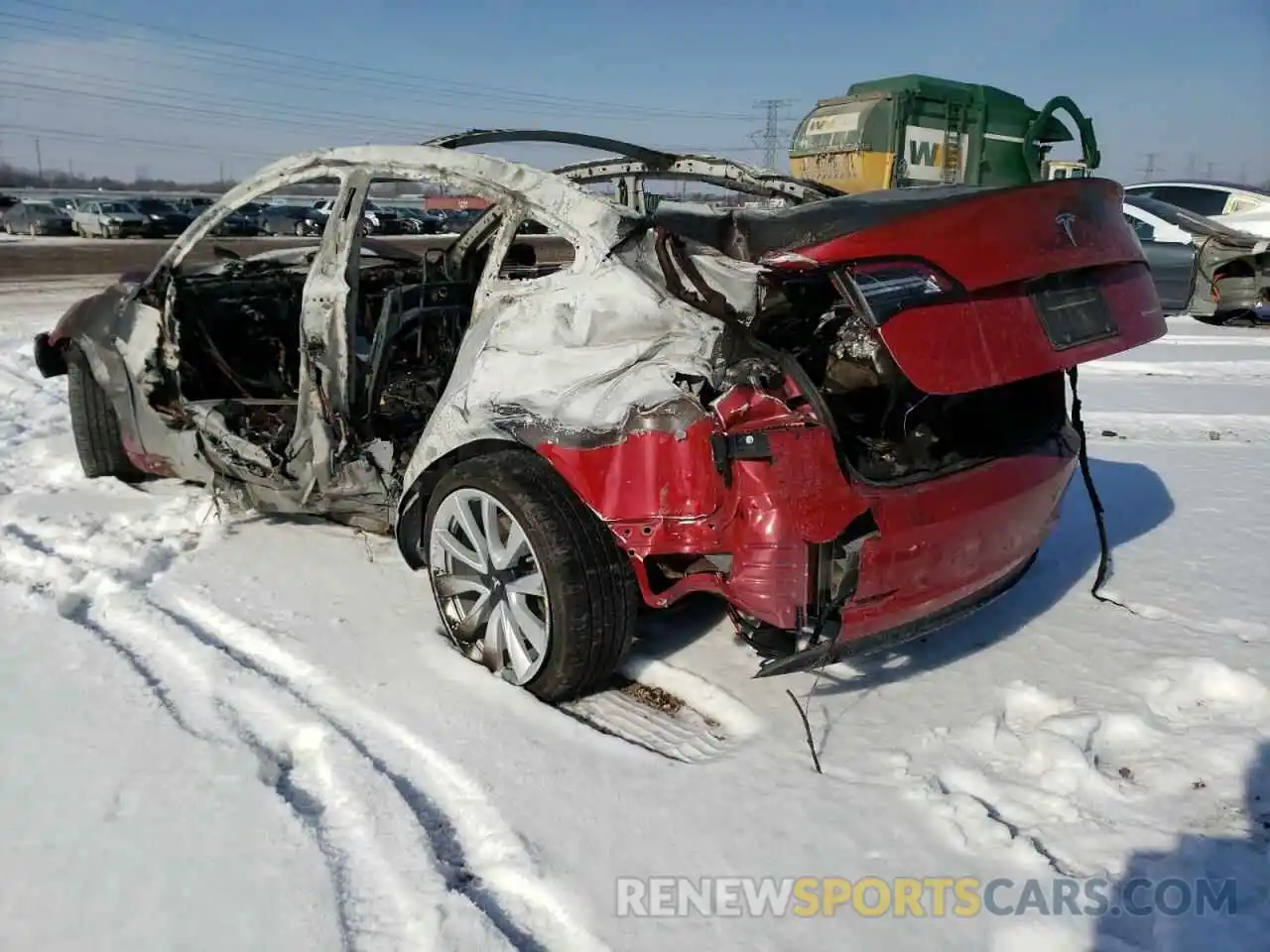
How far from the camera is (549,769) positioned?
262 cm

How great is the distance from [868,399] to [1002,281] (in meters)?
0.56

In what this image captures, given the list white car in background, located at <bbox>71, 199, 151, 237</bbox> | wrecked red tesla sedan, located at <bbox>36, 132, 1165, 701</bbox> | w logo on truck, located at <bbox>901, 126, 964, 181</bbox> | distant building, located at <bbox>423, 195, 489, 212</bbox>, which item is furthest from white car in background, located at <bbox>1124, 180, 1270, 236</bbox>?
white car in background, located at <bbox>71, 199, 151, 237</bbox>

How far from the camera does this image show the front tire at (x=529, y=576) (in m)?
2.80

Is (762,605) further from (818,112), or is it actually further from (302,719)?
(818,112)

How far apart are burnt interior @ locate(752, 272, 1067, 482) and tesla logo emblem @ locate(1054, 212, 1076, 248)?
0.58 meters

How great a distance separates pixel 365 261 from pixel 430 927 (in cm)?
359

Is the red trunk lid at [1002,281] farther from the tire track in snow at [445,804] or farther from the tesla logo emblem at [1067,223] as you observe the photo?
the tire track in snow at [445,804]

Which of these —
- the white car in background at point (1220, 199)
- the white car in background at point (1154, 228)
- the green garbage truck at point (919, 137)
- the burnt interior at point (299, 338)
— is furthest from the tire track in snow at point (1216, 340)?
the burnt interior at point (299, 338)

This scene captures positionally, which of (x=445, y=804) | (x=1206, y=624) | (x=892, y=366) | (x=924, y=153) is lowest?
(x=445, y=804)

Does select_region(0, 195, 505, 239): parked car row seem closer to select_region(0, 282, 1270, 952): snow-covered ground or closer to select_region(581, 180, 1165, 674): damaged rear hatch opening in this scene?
select_region(0, 282, 1270, 952): snow-covered ground

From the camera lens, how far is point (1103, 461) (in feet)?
18.5

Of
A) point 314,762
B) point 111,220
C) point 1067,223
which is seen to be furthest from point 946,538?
point 111,220

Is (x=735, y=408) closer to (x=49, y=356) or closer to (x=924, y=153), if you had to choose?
(x=49, y=356)

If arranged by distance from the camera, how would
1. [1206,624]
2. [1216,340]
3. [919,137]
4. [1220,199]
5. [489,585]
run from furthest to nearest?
1. [919,137]
2. [1220,199]
3. [1216,340]
4. [1206,624]
5. [489,585]
